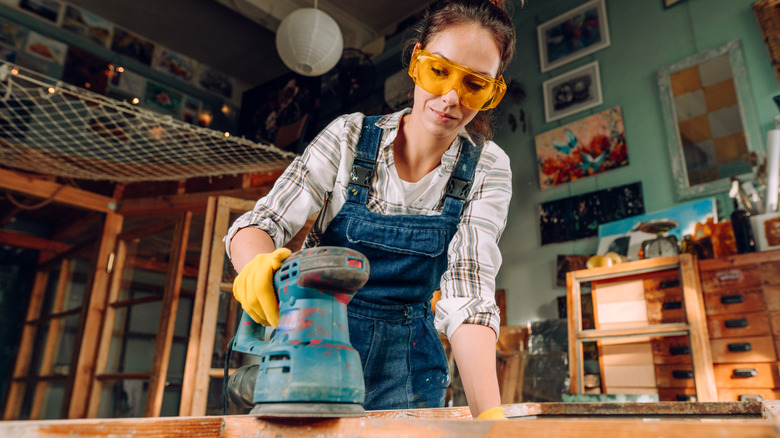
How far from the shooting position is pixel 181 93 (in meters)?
6.09

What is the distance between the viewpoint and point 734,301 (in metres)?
2.45

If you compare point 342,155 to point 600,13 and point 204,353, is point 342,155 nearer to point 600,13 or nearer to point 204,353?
point 204,353

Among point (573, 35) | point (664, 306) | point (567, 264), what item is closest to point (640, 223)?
point (567, 264)

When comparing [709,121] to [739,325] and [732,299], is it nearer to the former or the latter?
[732,299]

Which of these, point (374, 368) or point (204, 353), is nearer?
point (374, 368)

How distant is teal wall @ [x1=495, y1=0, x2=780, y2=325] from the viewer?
3225 millimetres

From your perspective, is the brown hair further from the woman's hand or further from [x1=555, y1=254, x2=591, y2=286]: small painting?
[x1=555, y1=254, x2=591, y2=286]: small painting

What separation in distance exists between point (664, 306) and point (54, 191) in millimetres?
4170

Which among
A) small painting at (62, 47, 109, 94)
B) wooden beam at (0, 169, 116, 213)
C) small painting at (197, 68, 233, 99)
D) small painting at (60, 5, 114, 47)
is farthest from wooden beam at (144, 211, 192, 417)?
small painting at (197, 68, 233, 99)

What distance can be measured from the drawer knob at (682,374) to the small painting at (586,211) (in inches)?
45.7

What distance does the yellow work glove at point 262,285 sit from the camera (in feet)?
2.21

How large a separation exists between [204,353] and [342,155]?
2.29 meters

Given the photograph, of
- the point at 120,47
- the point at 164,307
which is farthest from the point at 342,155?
the point at 120,47

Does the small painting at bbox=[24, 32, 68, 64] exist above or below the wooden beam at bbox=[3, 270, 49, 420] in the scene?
above
